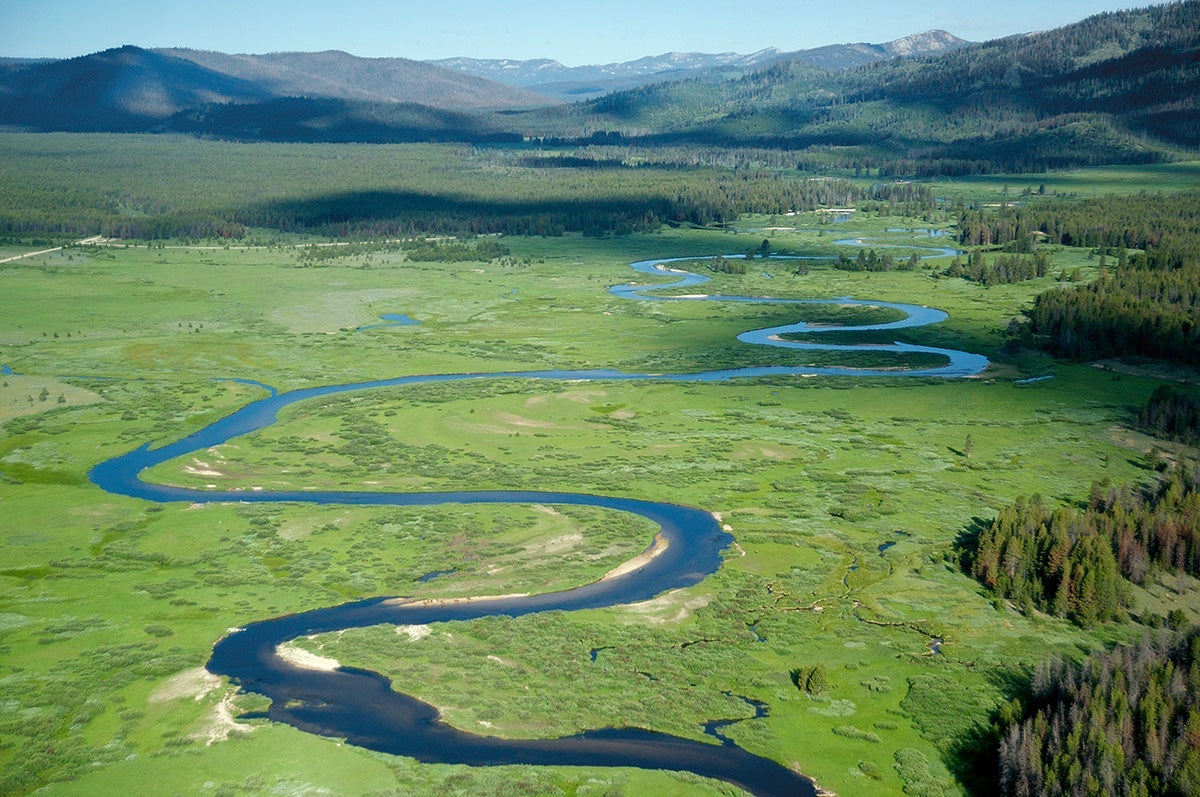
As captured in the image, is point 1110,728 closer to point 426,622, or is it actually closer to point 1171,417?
point 426,622

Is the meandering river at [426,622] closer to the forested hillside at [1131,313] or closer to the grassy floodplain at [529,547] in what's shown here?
the grassy floodplain at [529,547]

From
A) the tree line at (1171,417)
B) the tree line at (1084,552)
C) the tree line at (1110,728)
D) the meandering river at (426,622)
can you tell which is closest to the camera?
the tree line at (1110,728)

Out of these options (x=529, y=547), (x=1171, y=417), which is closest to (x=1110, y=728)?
(x=529, y=547)

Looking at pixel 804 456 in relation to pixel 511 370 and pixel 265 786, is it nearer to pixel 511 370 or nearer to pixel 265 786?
pixel 511 370

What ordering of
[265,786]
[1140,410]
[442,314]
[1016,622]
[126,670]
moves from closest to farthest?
[265,786] → [126,670] → [1016,622] → [1140,410] → [442,314]

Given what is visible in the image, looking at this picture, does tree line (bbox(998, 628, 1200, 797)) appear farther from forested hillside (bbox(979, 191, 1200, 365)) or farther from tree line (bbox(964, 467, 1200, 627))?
forested hillside (bbox(979, 191, 1200, 365))

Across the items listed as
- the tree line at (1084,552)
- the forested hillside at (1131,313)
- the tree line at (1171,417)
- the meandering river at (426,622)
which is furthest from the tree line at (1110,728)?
the forested hillside at (1131,313)

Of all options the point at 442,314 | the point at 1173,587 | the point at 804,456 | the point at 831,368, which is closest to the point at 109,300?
the point at 442,314
